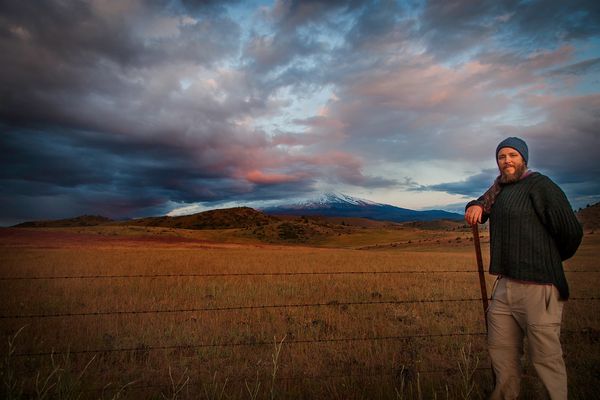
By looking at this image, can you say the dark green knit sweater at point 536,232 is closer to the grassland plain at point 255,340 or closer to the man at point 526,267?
the man at point 526,267

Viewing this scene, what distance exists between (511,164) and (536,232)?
68 centimetres

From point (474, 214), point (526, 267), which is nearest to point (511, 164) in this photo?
point (474, 214)

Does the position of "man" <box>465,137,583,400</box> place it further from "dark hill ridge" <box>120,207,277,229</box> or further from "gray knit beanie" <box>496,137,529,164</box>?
"dark hill ridge" <box>120,207,277,229</box>

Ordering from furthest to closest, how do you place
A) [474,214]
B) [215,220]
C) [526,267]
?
[215,220], [474,214], [526,267]

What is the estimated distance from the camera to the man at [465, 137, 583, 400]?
3.56 meters

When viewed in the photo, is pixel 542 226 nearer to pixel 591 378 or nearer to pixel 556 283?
→ pixel 556 283

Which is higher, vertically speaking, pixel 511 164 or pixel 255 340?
pixel 511 164

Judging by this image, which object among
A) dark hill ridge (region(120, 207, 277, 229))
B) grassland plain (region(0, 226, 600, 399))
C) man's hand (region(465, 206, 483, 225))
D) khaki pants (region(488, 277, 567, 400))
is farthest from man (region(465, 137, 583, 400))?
dark hill ridge (region(120, 207, 277, 229))

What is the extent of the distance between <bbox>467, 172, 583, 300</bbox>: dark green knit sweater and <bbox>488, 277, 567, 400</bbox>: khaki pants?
0.13 metres

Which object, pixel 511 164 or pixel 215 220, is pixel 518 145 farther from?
pixel 215 220

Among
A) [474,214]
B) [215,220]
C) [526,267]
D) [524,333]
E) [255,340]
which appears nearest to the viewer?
[526,267]

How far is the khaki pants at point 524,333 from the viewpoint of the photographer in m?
3.52

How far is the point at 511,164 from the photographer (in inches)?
154

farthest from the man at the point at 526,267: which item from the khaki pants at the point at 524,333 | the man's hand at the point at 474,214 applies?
the man's hand at the point at 474,214
